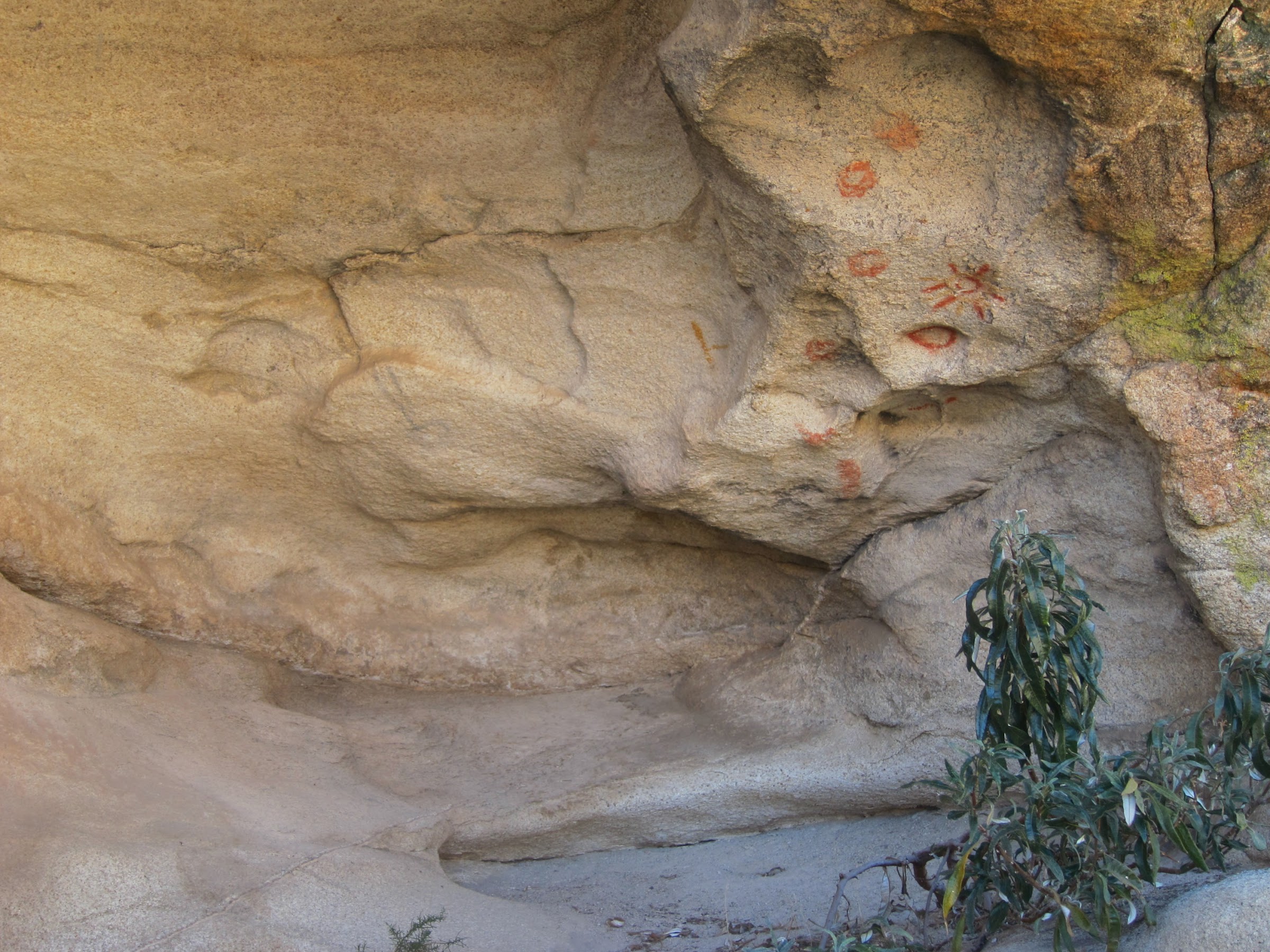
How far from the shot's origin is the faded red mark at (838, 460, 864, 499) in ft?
9.91

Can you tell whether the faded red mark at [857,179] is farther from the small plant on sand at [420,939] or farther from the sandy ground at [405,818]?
the small plant on sand at [420,939]

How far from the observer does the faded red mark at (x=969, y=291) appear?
264 centimetres

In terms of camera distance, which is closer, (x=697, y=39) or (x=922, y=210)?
(x=697, y=39)

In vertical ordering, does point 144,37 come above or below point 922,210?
above

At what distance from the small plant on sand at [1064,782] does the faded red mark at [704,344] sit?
38.4 inches

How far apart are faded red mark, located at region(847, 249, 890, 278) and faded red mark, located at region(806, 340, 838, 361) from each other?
0.21 meters

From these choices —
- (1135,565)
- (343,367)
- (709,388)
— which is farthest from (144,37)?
(1135,565)

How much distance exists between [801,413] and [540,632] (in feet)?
3.79

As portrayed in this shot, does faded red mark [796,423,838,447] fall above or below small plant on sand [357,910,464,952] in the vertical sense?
above

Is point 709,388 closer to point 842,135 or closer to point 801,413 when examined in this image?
point 801,413

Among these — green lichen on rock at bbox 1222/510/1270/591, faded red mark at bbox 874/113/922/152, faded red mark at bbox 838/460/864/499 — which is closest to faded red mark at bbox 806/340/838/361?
faded red mark at bbox 838/460/864/499

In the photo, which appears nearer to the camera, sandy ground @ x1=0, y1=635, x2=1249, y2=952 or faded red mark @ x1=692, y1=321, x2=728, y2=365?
sandy ground @ x1=0, y1=635, x2=1249, y2=952

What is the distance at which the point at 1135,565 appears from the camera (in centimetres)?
278

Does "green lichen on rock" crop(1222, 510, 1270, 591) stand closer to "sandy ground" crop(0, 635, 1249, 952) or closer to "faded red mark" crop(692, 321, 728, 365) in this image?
"sandy ground" crop(0, 635, 1249, 952)
